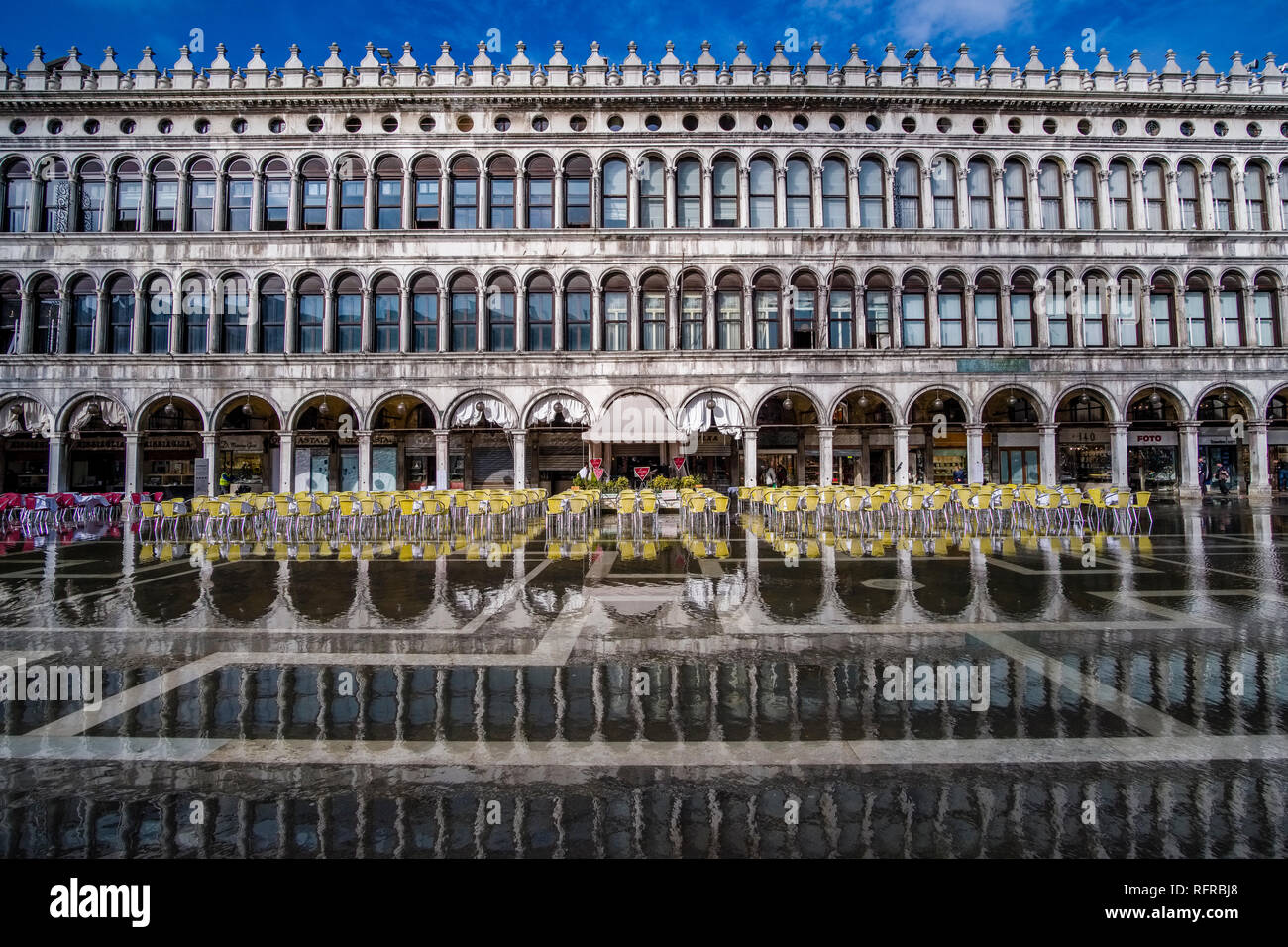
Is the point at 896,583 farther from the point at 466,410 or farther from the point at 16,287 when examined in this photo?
the point at 16,287

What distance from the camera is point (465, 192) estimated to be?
90.6 feet

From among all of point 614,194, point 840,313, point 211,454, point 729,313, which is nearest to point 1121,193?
point 840,313

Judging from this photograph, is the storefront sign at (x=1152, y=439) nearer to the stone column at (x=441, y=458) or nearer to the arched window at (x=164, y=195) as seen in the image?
the stone column at (x=441, y=458)

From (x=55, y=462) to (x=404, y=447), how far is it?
43.5 feet

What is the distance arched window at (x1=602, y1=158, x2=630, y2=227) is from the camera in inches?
1087

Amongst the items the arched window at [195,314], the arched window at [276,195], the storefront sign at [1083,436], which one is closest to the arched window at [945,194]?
the storefront sign at [1083,436]

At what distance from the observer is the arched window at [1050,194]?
91.9ft

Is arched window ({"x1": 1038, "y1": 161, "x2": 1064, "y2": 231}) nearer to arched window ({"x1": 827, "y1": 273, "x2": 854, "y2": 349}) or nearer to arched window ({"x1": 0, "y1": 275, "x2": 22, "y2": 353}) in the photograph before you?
arched window ({"x1": 827, "y1": 273, "x2": 854, "y2": 349})

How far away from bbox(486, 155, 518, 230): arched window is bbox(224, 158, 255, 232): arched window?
32.3ft

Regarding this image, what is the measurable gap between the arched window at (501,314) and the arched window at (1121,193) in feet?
85.4

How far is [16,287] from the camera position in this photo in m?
26.8

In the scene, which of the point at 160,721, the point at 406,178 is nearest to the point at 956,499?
the point at 160,721
